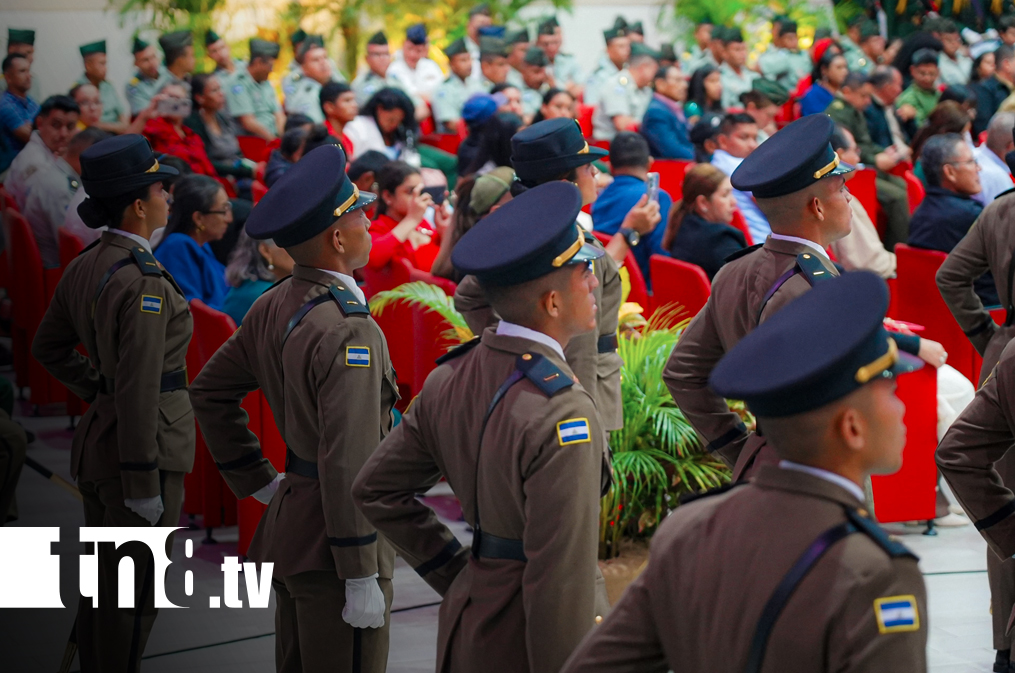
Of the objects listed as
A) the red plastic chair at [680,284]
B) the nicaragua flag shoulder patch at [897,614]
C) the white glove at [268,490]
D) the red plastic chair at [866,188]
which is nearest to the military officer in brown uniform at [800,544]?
the nicaragua flag shoulder patch at [897,614]

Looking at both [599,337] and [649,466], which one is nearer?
[649,466]

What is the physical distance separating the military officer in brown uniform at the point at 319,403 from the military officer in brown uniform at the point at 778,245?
82 centimetres

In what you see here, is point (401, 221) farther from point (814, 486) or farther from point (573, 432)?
point (814, 486)

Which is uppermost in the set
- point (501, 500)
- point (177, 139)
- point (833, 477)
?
point (833, 477)

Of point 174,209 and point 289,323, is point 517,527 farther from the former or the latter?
point 174,209

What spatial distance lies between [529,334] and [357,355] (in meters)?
0.63

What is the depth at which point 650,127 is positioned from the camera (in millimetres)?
9273

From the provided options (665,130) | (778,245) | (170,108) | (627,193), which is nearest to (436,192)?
(627,193)

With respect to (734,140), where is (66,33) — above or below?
below

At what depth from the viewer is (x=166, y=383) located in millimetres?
3578

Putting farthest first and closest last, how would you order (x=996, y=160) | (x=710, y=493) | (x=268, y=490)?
1. (x=996, y=160)
2. (x=268, y=490)
3. (x=710, y=493)

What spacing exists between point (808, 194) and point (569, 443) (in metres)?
1.20

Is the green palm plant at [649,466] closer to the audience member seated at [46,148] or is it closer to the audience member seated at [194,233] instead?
the audience member seated at [194,233]

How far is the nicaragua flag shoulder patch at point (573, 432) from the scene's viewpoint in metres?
1.93
